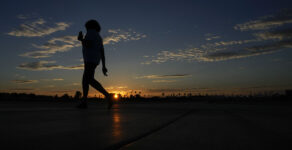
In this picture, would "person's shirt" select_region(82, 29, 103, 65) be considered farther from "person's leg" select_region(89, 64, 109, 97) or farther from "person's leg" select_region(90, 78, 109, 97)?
"person's leg" select_region(90, 78, 109, 97)

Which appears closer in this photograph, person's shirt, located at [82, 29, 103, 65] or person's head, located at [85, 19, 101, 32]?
person's shirt, located at [82, 29, 103, 65]

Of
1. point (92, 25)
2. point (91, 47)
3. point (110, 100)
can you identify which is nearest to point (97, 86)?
point (110, 100)

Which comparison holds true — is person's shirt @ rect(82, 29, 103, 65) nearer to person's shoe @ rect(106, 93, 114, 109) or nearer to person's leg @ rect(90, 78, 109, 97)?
person's leg @ rect(90, 78, 109, 97)

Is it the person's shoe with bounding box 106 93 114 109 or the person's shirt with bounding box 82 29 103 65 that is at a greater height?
the person's shirt with bounding box 82 29 103 65

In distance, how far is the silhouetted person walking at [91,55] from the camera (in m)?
5.14

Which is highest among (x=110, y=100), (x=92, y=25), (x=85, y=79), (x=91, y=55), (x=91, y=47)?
(x=92, y=25)

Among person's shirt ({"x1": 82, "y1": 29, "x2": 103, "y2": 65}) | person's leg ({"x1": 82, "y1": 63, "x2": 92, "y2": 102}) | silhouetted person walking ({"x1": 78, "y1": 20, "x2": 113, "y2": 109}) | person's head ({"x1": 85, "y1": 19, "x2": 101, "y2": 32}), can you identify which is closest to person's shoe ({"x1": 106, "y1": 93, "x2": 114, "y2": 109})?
silhouetted person walking ({"x1": 78, "y1": 20, "x2": 113, "y2": 109})

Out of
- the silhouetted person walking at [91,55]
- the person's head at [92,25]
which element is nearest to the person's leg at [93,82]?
the silhouetted person walking at [91,55]

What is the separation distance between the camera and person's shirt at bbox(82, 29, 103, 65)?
5133 mm

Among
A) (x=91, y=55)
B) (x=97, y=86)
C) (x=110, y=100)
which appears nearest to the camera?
(x=91, y=55)

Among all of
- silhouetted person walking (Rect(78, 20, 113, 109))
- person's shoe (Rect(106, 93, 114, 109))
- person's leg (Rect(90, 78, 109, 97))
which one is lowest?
person's shoe (Rect(106, 93, 114, 109))

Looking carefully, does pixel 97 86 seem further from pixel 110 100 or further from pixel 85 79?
pixel 110 100

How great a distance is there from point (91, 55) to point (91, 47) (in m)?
0.19

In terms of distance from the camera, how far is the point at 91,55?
516cm
